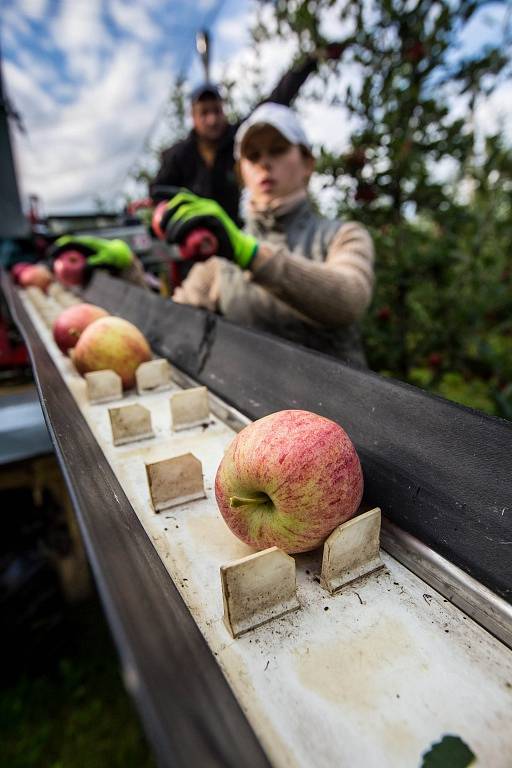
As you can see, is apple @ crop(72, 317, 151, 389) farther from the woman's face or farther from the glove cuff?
the woman's face

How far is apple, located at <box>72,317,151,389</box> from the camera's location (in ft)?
5.33

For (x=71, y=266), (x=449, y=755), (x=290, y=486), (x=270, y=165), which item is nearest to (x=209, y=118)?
(x=71, y=266)

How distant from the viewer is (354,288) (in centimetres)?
195

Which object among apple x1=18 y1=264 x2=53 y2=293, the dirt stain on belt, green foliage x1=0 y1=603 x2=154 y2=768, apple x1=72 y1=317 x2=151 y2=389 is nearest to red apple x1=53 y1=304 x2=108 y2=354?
apple x1=72 y1=317 x2=151 y2=389

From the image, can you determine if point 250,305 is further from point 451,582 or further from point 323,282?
point 451,582

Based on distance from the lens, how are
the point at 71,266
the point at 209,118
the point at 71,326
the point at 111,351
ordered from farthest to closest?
the point at 209,118 < the point at 71,266 < the point at 71,326 < the point at 111,351

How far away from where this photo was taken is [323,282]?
6.14 feet

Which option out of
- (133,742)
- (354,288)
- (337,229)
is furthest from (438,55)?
(133,742)

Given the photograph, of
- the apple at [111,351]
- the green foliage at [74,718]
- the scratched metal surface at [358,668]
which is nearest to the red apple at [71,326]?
the apple at [111,351]

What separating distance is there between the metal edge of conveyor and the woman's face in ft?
6.06

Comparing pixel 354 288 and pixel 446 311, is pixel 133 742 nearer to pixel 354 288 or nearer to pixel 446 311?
pixel 354 288

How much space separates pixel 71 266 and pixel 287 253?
6.38ft

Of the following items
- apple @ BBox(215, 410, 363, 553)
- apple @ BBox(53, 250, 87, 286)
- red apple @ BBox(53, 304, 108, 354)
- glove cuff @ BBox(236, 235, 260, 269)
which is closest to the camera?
apple @ BBox(215, 410, 363, 553)

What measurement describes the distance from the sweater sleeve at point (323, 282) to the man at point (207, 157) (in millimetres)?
2051
